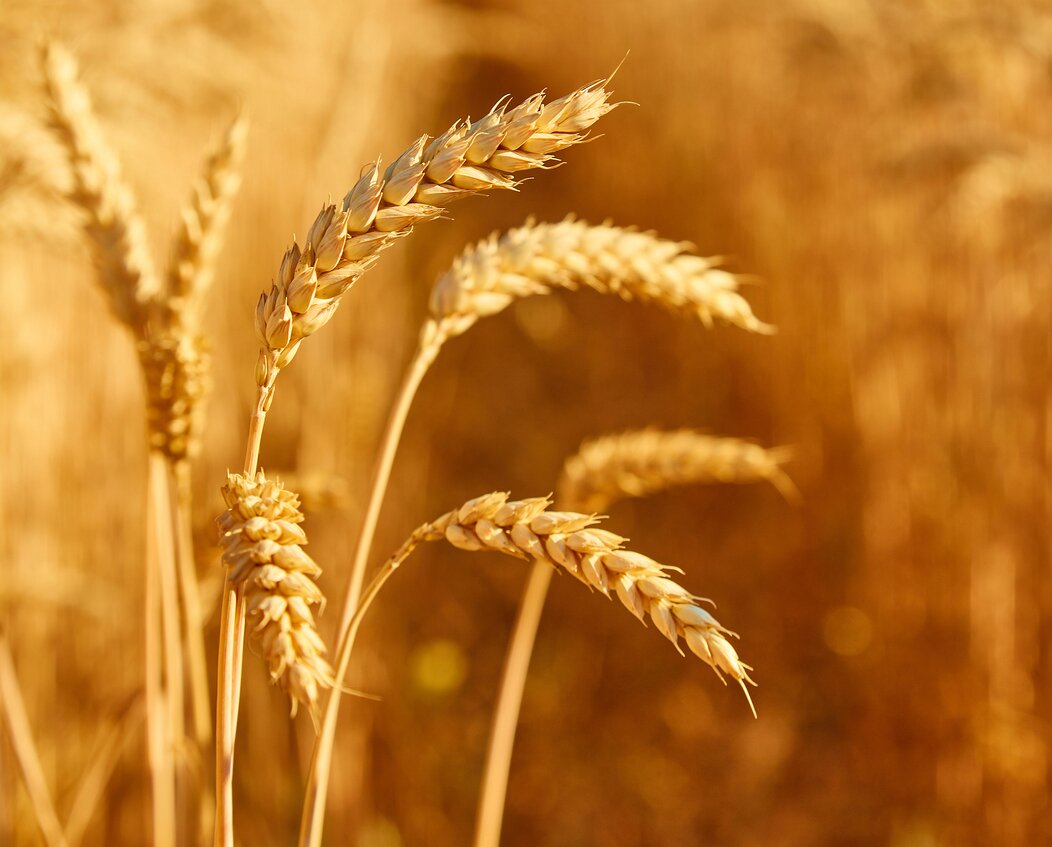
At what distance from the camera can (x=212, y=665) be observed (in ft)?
7.22

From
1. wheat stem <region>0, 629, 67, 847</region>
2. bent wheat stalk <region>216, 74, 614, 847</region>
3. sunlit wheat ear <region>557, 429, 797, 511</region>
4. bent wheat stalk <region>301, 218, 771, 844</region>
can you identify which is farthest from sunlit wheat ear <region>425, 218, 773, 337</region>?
wheat stem <region>0, 629, 67, 847</region>

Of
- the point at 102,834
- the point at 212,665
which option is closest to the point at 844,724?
the point at 212,665

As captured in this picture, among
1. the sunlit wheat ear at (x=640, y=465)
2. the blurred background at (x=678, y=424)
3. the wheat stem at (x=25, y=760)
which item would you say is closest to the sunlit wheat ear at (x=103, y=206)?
the blurred background at (x=678, y=424)

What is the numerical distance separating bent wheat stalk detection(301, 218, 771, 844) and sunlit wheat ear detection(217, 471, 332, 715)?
140 millimetres

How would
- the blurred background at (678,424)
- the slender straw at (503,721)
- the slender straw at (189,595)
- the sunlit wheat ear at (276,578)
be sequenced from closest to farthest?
the sunlit wheat ear at (276,578), the slender straw at (189,595), the slender straw at (503,721), the blurred background at (678,424)

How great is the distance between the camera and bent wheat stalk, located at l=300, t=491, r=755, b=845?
0.54 metres

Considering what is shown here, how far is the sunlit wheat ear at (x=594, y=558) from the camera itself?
0.54 metres

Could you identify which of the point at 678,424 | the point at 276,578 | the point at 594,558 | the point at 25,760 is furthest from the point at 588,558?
the point at 678,424

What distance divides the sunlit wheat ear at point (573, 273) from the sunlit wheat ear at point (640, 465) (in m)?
0.26

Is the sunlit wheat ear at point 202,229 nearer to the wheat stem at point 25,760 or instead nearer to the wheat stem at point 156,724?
the wheat stem at point 156,724

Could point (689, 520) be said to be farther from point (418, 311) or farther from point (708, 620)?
point (708, 620)

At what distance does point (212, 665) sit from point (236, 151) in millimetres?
1703

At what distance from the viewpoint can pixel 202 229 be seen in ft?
2.65

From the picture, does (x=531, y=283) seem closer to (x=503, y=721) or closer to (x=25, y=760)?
(x=503, y=721)
